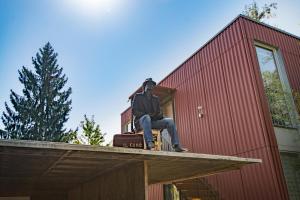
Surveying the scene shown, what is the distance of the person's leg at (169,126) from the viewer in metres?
4.95

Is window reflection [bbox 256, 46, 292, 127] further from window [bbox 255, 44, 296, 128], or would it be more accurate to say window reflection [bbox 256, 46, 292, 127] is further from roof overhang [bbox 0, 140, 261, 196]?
roof overhang [bbox 0, 140, 261, 196]

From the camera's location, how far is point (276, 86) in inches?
369

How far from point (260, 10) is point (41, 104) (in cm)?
1889

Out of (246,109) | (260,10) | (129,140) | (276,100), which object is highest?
(260,10)

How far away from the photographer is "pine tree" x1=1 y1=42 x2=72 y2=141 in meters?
22.0

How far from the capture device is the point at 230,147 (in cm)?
879

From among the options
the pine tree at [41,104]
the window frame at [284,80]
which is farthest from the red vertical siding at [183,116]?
the pine tree at [41,104]

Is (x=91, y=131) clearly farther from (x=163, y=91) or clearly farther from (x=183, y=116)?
(x=183, y=116)

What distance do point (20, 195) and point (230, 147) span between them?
684 cm

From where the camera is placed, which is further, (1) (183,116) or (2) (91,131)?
(2) (91,131)

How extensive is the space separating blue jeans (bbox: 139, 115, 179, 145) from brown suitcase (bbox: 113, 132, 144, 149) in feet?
0.42

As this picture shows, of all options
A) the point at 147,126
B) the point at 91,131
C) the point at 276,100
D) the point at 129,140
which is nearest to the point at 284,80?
the point at 276,100

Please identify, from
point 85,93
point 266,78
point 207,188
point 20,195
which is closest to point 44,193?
point 20,195

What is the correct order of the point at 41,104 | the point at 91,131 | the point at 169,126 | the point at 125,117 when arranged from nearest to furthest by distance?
the point at 169,126, the point at 125,117, the point at 41,104, the point at 91,131
